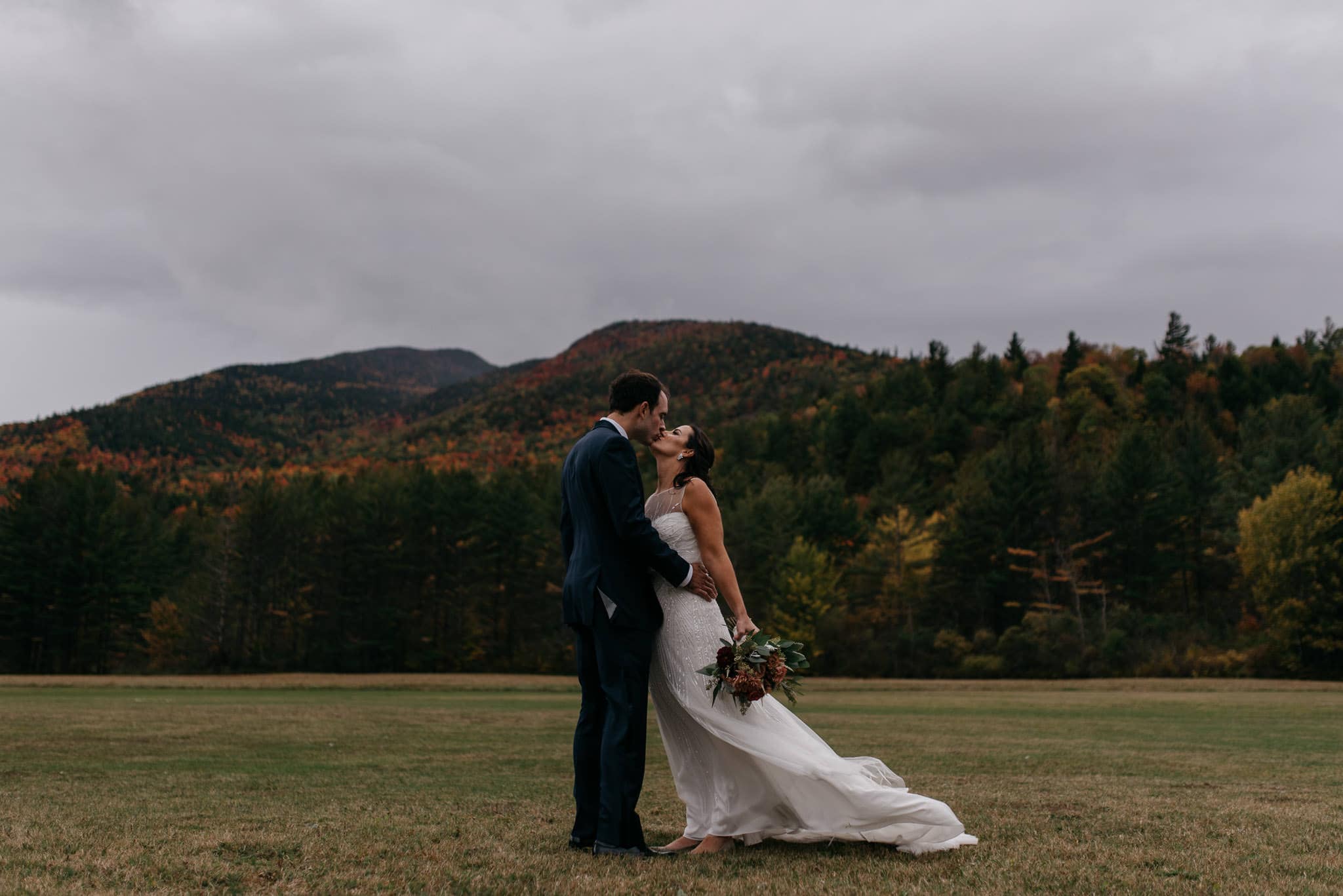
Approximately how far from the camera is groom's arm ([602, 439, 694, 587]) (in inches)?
250

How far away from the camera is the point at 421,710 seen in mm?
26969

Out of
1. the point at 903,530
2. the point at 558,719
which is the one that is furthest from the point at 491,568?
the point at 558,719

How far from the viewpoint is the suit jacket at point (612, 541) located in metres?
6.39

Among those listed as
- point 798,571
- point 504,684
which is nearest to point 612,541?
point 504,684

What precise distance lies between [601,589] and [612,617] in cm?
19

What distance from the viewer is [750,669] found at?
6.45 m

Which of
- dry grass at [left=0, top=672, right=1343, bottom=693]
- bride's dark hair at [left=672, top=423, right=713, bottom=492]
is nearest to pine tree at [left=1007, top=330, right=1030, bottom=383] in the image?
dry grass at [left=0, top=672, right=1343, bottom=693]

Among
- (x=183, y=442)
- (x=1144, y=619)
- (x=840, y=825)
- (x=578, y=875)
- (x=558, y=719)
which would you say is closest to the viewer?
(x=578, y=875)

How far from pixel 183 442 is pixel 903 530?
14868 centimetres

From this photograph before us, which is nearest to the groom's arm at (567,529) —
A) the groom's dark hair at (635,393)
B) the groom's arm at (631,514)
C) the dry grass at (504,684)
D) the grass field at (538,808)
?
the groom's arm at (631,514)

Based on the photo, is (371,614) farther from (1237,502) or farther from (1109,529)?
(1237,502)

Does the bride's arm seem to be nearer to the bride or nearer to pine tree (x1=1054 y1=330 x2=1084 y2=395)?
the bride

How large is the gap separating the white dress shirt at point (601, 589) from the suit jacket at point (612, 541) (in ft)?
0.07

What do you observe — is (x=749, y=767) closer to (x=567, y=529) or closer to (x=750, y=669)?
(x=750, y=669)
